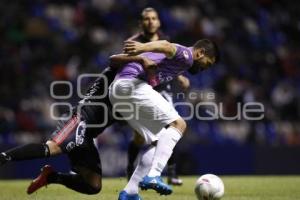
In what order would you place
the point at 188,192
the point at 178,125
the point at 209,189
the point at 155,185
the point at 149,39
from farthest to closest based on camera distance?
the point at 149,39
the point at 188,192
the point at 209,189
the point at 178,125
the point at 155,185

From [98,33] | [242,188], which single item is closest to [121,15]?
[98,33]

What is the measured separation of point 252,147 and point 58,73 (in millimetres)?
4512

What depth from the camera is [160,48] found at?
7254 millimetres

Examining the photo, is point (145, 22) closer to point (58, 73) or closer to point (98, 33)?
point (58, 73)

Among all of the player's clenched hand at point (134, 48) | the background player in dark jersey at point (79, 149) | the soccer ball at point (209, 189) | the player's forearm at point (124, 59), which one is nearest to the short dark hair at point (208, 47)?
the player's forearm at point (124, 59)

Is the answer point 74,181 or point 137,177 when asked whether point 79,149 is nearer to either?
point 74,181

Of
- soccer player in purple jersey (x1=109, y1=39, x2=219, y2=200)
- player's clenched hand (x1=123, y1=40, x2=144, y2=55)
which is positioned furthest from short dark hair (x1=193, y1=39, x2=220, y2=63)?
player's clenched hand (x1=123, y1=40, x2=144, y2=55)

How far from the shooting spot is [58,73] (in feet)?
53.7

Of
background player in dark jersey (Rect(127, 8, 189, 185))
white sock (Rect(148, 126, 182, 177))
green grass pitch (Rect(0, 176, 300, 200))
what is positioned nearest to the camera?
white sock (Rect(148, 126, 182, 177))

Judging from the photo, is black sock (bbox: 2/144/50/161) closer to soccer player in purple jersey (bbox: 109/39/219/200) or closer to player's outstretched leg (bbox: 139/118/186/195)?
soccer player in purple jersey (bbox: 109/39/219/200)

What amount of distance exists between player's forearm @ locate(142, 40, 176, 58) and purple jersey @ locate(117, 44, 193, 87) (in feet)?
0.50

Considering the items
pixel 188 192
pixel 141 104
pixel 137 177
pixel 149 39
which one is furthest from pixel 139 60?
pixel 149 39

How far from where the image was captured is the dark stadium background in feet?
50.6

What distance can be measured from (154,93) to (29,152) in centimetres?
151
